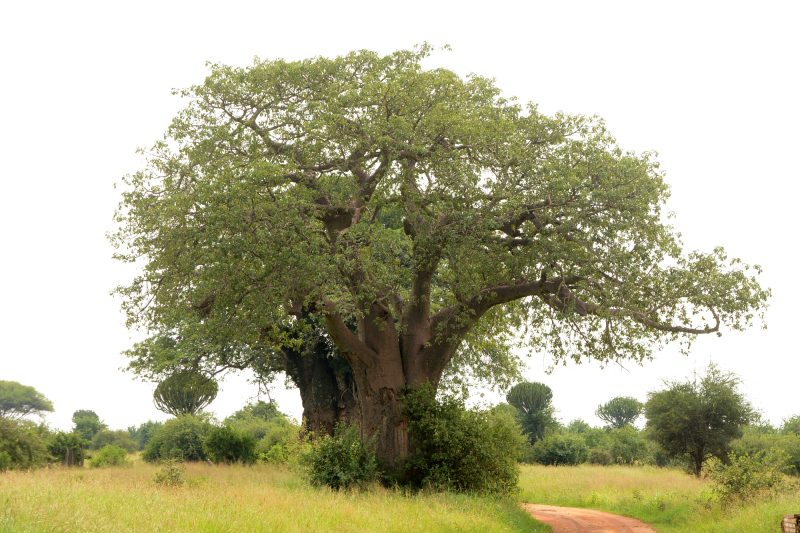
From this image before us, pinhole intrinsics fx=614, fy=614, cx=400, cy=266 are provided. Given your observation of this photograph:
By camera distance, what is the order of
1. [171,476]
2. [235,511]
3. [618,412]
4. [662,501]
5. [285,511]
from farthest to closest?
[618,412], [662,501], [171,476], [285,511], [235,511]

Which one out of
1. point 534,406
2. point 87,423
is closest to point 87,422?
point 87,423

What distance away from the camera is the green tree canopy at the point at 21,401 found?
3056 inches

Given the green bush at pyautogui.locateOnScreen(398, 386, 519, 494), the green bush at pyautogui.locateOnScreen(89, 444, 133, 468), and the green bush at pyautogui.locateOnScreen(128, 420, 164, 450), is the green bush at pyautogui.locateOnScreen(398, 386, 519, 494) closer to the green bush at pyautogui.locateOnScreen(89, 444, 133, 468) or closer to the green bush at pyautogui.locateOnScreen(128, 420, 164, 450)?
the green bush at pyautogui.locateOnScreen(89, 444, 133, 468)

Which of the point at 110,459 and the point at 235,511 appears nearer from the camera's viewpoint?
the point at 235,511

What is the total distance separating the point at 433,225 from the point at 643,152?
18.2 feet

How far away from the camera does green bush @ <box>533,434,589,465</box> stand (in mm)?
41875

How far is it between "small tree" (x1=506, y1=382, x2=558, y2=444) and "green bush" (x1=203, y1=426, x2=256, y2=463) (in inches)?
1229

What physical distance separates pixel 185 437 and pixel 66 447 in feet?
20.6

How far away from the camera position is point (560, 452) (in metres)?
42.0

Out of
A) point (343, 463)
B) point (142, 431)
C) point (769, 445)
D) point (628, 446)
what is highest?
point (769, 445)

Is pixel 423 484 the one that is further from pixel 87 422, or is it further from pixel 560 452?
pixel 87 422

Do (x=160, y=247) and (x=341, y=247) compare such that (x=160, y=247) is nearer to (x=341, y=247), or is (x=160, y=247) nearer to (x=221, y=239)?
(x=221, y=239)

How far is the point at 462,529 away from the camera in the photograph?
11.1 meters

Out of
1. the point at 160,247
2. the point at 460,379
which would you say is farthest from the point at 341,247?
the point at 460,379
